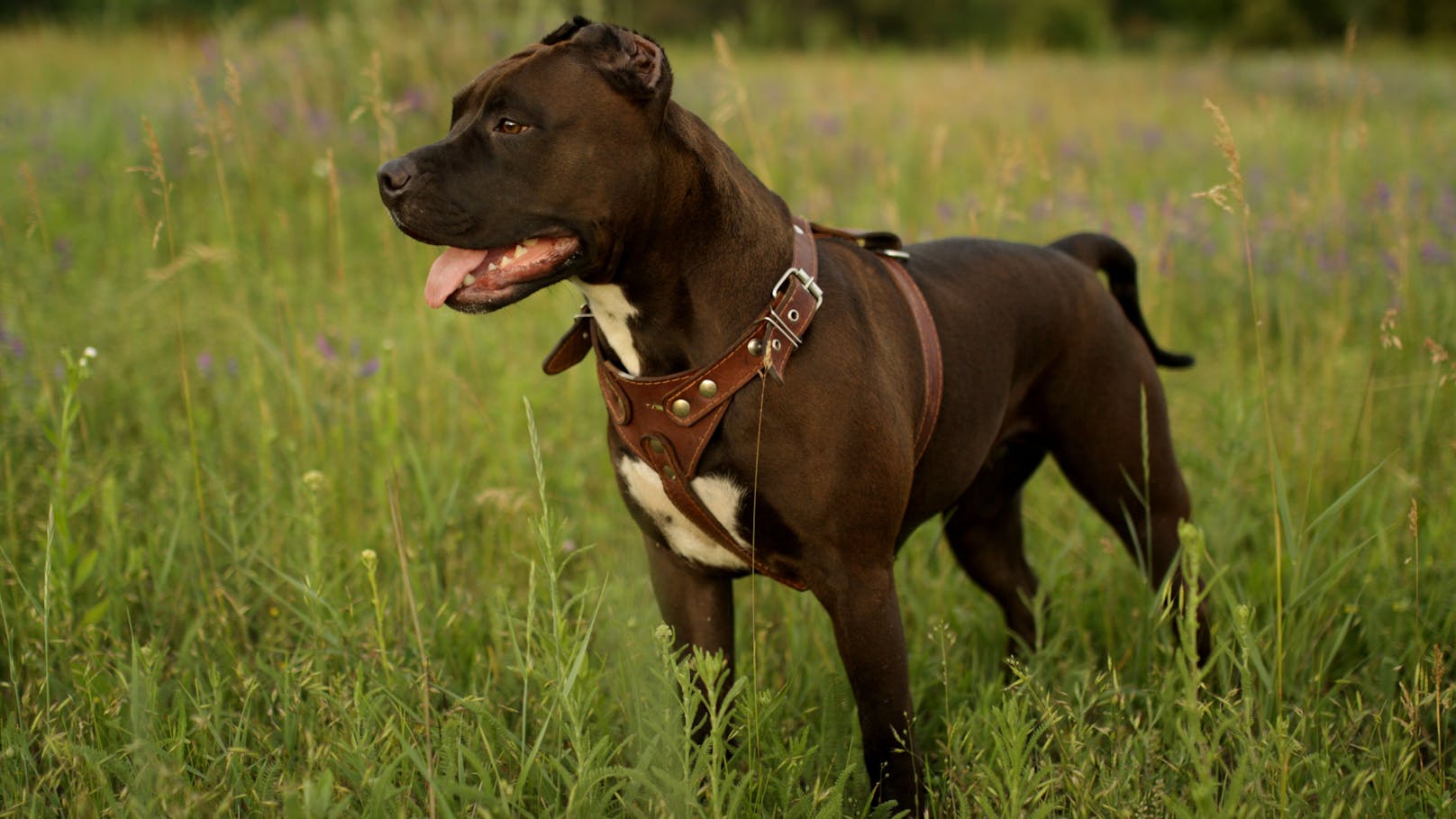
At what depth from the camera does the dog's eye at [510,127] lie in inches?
81.7

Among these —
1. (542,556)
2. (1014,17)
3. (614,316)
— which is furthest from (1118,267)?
(1014,17)

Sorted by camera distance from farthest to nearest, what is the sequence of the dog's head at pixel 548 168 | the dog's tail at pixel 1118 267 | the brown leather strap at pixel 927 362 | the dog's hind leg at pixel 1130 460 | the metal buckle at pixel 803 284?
the dog's tail at pixel 1118 267
the dog's hind leg at pixel 1130 460
the brown leather strap at pixel 927 362
the metal buckle at pixel 803 284
the dog's head at pixel 548 168

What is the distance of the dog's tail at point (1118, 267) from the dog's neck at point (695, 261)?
3.91 feet

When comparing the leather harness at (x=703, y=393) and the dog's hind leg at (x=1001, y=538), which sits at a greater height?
the leather harness at (x=703, y=393)

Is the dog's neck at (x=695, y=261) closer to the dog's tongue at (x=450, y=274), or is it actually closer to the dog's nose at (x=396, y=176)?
the dog's tongue at (x=450, y=274)

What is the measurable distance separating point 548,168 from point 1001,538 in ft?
5.74

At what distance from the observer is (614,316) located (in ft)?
7.45

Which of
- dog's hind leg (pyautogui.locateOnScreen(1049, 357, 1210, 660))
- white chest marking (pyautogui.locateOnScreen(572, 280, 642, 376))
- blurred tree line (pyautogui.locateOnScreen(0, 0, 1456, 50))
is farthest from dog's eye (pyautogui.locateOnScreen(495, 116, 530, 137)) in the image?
blurred tree line (pyautogui.locateOnScreen(0, 0, 1456, 50))

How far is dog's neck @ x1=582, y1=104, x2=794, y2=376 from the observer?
2143 millimetres

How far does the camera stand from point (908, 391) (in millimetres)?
2369

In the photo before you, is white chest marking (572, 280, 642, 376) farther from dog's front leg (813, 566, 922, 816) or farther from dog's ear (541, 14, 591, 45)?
dog's front leg (813, 566, 922, 816)

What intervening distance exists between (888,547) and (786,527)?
237mm

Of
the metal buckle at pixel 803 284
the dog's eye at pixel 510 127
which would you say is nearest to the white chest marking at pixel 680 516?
the metal buckle at pixel 803 284

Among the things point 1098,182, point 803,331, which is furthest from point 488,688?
point 1098,182
